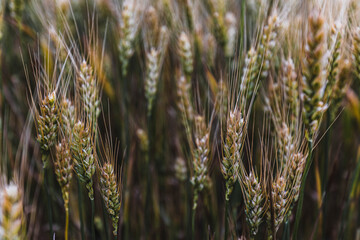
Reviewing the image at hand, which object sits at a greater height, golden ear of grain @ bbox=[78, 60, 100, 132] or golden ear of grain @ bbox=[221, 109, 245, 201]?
golden ear of grain @ bbox=[78, 60, 100, 132]

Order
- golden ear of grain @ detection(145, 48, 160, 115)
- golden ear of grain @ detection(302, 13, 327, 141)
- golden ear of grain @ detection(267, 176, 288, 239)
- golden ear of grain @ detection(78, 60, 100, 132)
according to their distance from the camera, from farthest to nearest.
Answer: golden ear of grain @ detection(145, 48, 160, 115) → golden ear of grain @ detection(78, 60, 100, 132) → golden ear of grain @ detection(267, 176, 288, 239) → golden ear of grain @ detection(302, 13, 327, 141)

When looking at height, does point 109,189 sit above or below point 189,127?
below

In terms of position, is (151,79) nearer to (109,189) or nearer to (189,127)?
(189,127)

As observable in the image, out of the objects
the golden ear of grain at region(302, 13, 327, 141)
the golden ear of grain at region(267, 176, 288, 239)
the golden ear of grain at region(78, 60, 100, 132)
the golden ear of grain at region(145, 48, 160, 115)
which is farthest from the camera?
the golden ear of grain at region(145, 48, 160, 115)

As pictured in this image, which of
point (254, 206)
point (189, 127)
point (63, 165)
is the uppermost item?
point (189, 127)

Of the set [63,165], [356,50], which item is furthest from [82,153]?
[356,50]

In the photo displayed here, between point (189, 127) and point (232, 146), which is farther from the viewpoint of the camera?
point (189, 127)

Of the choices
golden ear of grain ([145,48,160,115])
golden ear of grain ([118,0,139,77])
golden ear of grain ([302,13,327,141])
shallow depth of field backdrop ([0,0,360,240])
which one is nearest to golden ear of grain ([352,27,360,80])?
shallow depth of field backdrop ([0,0,360,240])

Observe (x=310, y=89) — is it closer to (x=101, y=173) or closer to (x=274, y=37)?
(x=274, y=37)

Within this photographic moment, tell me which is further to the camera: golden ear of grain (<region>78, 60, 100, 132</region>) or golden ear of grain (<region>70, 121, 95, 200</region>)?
golden ear of grain (<region>78, 60, 100, 132</region>)

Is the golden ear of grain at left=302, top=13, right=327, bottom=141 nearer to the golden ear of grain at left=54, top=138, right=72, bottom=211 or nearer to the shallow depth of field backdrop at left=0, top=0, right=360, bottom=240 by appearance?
the shallow depth of field backdrop at left=0, top=0, right=360, bottom=240
